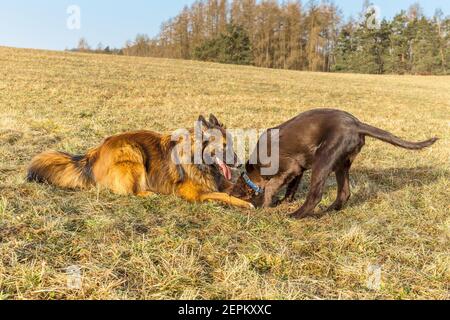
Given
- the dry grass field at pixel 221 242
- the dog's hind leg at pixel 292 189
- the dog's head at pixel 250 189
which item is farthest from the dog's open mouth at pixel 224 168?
the dog's hind leg at pixel 292 189

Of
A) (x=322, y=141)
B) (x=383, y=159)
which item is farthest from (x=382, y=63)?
(x=322, y=141)

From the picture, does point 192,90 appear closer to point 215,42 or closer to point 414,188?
point 414,188

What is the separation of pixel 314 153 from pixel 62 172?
114 inches

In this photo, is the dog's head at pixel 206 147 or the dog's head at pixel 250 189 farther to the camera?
the dog's head at pixel 250 189

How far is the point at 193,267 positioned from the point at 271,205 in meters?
2.07

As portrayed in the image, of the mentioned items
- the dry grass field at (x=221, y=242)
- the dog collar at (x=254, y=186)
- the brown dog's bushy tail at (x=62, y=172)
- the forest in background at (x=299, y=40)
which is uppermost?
the forest in background at (x=299, y=40)

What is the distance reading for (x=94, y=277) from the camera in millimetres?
2451

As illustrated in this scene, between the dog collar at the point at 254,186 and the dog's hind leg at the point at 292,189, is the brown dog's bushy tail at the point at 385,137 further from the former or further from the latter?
the dog collar at the point at 254,186

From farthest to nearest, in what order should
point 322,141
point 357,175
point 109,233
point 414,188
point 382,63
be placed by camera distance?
point 382,63, point 357,175, point 414,188, point 322,141, point 109,233

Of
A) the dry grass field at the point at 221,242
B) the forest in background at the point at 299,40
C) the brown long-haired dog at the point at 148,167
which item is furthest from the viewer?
the forest in background at the point at 299,40

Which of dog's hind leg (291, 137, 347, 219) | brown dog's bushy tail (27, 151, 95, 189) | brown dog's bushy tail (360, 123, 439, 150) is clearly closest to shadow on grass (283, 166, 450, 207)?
dog's hind leg (291, 137, 347, 219)

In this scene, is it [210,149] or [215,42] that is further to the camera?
[215,42]

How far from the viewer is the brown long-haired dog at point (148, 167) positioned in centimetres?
439
